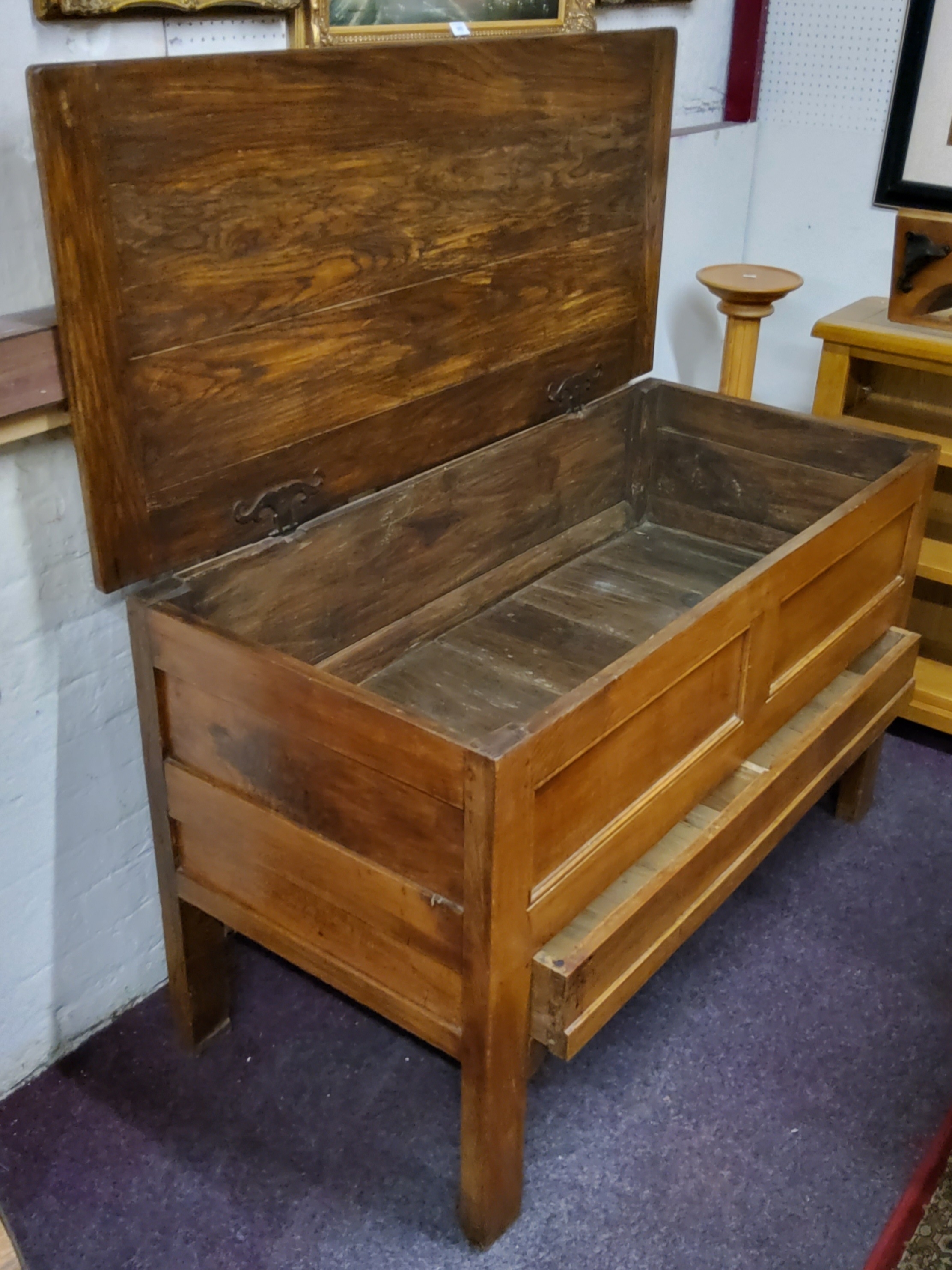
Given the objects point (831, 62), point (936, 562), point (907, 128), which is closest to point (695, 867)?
point (936, 562)

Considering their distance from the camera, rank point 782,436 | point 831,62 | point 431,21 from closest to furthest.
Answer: point 431,21
point 782,436
point 831,62

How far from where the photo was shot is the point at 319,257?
1498mm

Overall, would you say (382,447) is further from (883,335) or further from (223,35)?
(883,335)

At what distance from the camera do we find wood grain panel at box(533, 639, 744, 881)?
1265mm

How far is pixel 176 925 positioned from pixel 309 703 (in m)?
0.52

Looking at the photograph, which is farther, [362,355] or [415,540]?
[415,540]

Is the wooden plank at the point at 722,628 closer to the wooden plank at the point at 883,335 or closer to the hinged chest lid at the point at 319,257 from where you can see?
the wooden plank at the point at 883,335

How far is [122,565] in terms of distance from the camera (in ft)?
4.57

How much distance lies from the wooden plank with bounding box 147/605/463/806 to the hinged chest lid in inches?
4.9

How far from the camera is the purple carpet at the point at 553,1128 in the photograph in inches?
57.6

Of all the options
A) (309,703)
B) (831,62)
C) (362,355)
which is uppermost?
(831,62)

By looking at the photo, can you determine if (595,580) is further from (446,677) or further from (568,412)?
(446,677)

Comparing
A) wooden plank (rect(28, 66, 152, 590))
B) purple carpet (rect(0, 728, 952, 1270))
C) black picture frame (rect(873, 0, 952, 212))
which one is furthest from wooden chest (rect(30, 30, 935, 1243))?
black picture frame (rect(873, 0, 952, 212))

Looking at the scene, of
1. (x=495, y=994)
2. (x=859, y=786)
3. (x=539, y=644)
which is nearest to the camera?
(x=495, y=994)
